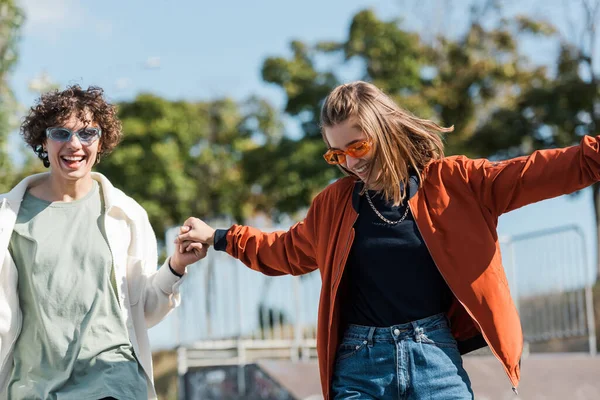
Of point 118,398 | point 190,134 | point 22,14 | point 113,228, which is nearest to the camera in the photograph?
point 118,398

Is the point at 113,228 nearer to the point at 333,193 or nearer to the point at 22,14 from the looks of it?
the point at 333,193

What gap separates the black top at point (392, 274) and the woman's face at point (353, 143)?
0.16 m

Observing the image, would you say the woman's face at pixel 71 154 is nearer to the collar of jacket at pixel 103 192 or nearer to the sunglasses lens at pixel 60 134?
the sunglasses lens at pixel 60 134

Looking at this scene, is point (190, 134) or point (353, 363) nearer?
point (353, 363)

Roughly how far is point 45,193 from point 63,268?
41cm

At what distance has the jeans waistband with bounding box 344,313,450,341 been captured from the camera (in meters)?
3.63

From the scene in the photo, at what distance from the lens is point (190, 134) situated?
2900 cm

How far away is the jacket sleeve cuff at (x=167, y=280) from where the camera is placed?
4.25 metres

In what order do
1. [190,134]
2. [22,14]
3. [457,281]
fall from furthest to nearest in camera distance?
[190,134], [22,14], [457,281]

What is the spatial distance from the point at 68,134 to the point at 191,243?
72cm

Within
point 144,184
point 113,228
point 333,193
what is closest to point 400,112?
point 333,193

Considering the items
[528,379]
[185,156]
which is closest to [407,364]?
[528,379]

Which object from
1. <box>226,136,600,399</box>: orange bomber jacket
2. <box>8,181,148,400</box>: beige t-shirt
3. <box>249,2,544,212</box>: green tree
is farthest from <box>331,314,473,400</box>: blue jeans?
<box>249,2,544,212</box>: green tree

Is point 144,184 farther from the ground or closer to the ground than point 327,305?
farther from the ground
